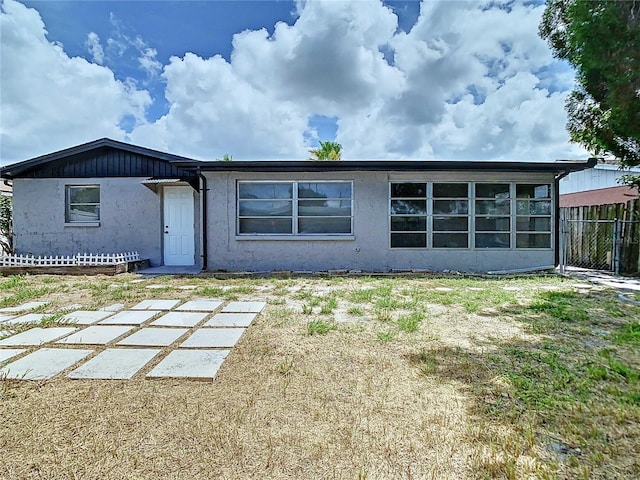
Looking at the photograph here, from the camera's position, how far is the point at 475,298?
6.05 m

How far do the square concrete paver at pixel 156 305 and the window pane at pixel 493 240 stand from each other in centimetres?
750

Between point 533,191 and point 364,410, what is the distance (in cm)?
921

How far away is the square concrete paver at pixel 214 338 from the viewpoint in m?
3.72

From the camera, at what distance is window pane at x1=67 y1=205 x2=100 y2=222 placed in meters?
10.8

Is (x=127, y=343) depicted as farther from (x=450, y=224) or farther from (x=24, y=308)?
(x=450, y=224)

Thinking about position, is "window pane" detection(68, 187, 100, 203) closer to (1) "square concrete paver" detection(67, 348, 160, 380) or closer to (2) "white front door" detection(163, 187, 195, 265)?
(2) "white front door" detection(163, 187, 195, 265)

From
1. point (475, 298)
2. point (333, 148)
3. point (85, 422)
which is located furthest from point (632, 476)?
point (333, 148)

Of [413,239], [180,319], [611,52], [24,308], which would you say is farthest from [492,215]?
[24,308]

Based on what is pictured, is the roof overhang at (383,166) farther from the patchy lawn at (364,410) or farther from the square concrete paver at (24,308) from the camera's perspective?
the patchy lawn at (364,410)

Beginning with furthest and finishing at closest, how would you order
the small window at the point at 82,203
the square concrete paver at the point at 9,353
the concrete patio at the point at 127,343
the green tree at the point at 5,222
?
the green tree at the point at 5,222, the small window at the point at 82,203, the square concrete paver at the point at 9,353, the concrete patio at the point at 127,343

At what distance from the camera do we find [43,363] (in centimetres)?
315

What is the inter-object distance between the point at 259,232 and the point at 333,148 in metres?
14.9

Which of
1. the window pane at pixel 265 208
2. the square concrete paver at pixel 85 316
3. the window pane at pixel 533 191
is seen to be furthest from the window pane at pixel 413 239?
the square concrete paver at pixel 85 316

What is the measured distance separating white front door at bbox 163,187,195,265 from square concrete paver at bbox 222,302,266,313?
220 inches
